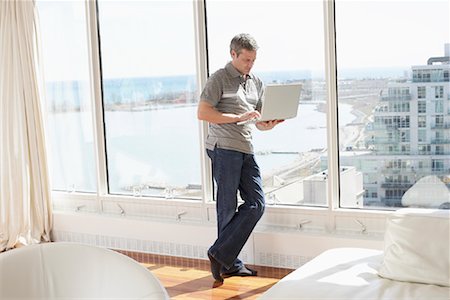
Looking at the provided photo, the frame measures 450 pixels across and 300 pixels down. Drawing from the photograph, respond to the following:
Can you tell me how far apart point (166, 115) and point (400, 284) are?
8.86 ft

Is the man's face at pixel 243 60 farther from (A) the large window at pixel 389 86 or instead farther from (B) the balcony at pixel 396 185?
(B) the balcony at pixel 396 185

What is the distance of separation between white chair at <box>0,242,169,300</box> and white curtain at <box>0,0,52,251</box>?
2909mm

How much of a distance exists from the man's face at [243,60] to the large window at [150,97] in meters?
0.81

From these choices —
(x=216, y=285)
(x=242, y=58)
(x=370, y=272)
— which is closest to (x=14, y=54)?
(x=242, y=58)

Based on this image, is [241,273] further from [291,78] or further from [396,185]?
[291,78]

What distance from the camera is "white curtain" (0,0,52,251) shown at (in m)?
5.52

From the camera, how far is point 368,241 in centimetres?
436

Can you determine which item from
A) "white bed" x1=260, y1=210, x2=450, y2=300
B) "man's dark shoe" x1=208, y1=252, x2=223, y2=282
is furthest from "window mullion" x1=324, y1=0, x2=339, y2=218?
"white bed" x1=260, y1=210, x2=450, y2=300

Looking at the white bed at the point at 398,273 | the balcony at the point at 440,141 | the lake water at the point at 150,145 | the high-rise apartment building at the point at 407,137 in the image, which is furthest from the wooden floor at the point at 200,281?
the balcony at the point at 440,141

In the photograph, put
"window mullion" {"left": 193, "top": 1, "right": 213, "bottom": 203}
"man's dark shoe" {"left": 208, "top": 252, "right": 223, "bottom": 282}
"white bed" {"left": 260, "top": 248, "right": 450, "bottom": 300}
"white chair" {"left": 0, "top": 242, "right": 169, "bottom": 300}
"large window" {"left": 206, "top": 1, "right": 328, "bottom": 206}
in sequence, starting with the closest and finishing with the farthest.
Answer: "white chair" {"left": 0, "top": 242, "right": 169, "bottom": 300}, "white bed" {"left": 260, "top": 248, "right": 450, "bottom": 300}, "man's dark shoe" {"left": 208, "top": 252, "right": 223, "bottom": 282}, "large window" {"left": 206, "top": 1, "right": 328, "bottom": 206}, "window mullion" {"left": 193, "top": 1, "right": 213, "bottom": 203}

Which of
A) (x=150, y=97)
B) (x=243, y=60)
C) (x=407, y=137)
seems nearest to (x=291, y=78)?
(x=243, y=60)

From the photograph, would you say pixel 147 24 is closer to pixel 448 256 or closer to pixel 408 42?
pixel 408 42

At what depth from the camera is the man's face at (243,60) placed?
169 inches

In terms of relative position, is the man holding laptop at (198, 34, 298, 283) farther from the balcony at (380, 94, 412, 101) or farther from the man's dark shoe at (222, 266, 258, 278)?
the balcony at (380, 94, 412, 101)
